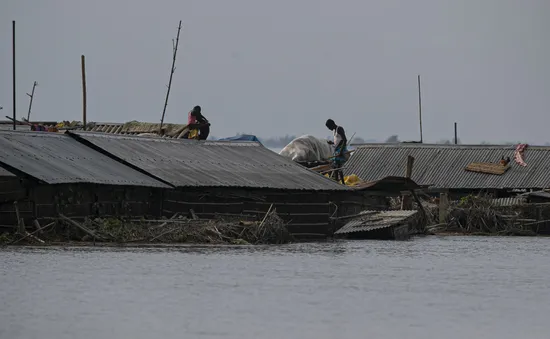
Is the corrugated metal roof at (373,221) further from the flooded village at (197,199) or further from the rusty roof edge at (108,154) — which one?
the rusty roof edge at (108,154)

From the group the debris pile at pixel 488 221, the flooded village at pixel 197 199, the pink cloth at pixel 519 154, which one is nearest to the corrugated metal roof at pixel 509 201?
the flooded village at pixel 197 199

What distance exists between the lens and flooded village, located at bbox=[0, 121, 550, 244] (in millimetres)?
28500

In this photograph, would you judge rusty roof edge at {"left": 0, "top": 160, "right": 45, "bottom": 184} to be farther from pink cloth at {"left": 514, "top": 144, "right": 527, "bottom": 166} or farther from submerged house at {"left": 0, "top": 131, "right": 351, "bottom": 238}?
pink cloth at {"left": 514, "top": 144, "right": 527, "bottom": 166}

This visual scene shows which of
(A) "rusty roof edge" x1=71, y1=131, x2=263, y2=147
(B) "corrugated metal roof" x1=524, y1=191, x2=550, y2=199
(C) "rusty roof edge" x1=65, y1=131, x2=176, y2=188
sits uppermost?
(A) "rusty roof edge" x1=71, y1=131, x2=263, y2=147

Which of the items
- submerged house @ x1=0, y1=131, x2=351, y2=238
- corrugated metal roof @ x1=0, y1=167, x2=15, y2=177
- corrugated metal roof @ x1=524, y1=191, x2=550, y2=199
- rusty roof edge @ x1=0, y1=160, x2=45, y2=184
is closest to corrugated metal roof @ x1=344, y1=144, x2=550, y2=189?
corrugated metal roof @ x1=524, y1=191, x2=550, y2=199

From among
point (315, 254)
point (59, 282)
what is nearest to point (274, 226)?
point (315, 254)

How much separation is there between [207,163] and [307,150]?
49.7 feet

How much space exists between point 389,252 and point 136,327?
13.5 m

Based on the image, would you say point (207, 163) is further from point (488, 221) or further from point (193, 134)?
point (488, 221)

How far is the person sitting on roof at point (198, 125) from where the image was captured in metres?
38.6

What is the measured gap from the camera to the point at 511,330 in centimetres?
1861

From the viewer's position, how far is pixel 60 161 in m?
30.1

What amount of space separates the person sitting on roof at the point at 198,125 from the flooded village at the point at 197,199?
0.35 m

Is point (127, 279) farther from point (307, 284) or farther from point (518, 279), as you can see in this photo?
point (518, 279)
